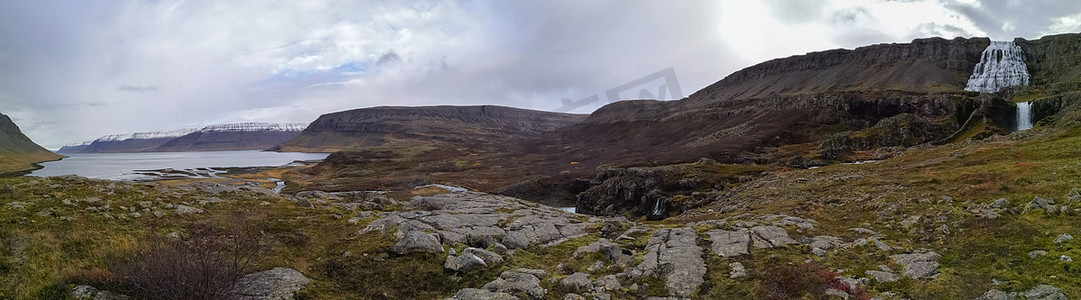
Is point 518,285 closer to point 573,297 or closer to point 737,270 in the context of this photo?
point 573,297

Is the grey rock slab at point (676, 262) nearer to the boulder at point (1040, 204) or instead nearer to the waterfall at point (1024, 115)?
the boulder at point (1040, 204)

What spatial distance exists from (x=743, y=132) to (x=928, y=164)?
293ft

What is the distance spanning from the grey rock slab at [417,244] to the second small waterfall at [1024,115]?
4249 inches

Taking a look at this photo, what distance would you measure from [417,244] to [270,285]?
4.71 metres

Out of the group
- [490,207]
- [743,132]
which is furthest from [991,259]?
[743,132]

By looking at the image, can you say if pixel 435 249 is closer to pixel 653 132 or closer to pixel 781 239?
pixel 781 239

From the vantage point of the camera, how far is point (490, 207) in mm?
33125

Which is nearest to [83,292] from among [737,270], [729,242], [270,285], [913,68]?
[270,285]

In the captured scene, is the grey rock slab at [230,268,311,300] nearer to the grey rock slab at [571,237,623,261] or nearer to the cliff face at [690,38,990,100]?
the grey rock slab at [571,237,623,261]

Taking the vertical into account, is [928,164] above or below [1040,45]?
below

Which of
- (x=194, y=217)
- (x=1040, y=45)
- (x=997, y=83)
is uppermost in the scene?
(x=1040, y=45)

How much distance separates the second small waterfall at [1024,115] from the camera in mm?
77750

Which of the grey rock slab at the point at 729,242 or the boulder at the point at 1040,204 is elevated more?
the boulder at the point at 1040,204

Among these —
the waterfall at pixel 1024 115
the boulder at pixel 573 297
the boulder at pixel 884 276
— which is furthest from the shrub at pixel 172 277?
the waterfall at pixel 1024 115
